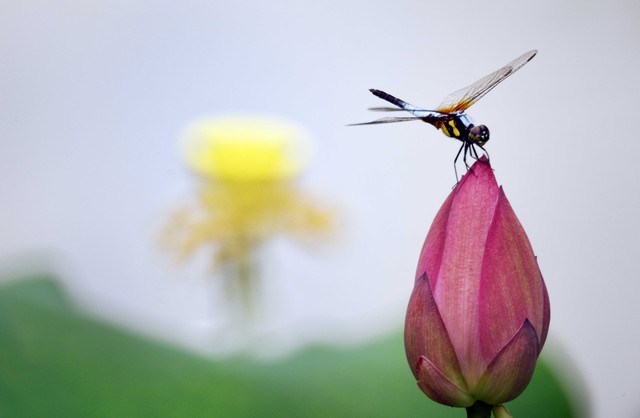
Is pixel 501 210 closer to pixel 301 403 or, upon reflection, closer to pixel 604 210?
pixel 301 403

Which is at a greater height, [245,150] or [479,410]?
[245,150]

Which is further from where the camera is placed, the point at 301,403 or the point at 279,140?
the point at 279,140

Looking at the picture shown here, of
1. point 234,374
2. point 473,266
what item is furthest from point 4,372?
point 473,266

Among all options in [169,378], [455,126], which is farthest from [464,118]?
[169,378]

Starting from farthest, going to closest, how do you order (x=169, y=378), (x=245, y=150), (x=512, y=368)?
(x=245, y=150) → (x=169, y=378) → (x=512, y=368)

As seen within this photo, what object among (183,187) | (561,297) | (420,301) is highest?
(183,187)

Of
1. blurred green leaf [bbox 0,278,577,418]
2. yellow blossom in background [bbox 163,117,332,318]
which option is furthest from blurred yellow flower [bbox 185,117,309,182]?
blurred green leaf [bbox 0,278,577,418]

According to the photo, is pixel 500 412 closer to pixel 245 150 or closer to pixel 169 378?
pixel 169 378

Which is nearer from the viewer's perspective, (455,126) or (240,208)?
(455,126)
